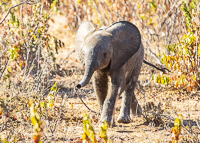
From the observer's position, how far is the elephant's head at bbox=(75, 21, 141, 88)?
4.01 metres

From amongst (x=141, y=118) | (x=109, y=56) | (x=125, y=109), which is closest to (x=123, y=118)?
(x=125, y=109)

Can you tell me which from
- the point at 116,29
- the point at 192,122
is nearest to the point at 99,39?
the point at 116,29

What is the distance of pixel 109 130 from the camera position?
14.9 feet

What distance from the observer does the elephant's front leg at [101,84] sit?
4.55m

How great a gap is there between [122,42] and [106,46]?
1.39ft

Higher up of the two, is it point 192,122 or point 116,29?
point 116,29

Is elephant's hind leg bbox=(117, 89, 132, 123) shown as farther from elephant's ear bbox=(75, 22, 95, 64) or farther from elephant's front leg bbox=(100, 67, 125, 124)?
elephant's ear bbox=(75, 22, 95, 64)

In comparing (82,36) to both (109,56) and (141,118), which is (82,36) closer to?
(109,56)

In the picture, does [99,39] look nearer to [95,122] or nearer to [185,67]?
[95,122]

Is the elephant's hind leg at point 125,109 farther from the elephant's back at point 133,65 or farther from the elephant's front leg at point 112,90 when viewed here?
the elephant's front leg at point 112,90

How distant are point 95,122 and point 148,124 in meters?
0.80

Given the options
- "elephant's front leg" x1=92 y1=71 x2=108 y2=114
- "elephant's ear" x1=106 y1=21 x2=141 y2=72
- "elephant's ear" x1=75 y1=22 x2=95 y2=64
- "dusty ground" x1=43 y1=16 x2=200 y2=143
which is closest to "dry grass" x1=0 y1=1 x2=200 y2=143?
"dusty ground" x1=43 y1=16 x2=200 y2=143

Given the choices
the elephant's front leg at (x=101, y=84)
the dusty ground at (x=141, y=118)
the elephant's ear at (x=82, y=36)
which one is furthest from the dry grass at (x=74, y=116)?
the elephant's front leg at (x=101, y=84)

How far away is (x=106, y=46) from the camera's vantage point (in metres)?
4.18
